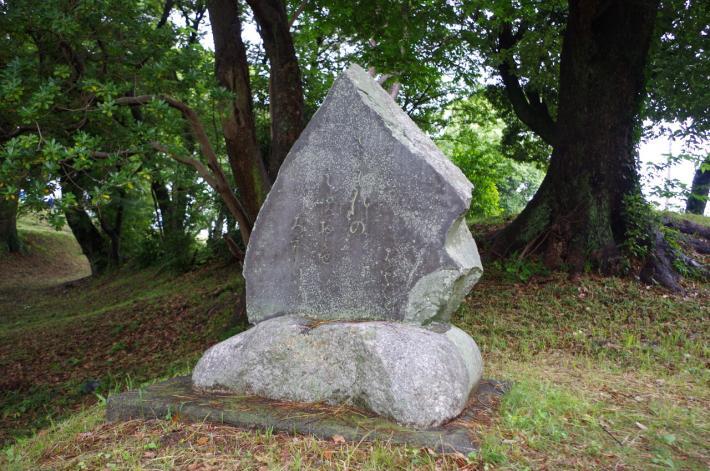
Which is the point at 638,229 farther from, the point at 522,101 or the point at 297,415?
the point at 297,415

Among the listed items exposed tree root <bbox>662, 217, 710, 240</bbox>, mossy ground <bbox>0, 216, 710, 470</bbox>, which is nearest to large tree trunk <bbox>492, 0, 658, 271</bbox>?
mossy ground <bbox>0, 216, 710, 470</bbox>

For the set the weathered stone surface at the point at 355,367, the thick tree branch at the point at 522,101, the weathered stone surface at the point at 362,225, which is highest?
the thick tree branch at the point at 522,101

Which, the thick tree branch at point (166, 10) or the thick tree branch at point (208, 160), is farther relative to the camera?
the thick tree branch at point (166, 10)

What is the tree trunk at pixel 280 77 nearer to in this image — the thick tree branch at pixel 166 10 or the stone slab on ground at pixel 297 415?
the stone slab on ground at pixel 297 415

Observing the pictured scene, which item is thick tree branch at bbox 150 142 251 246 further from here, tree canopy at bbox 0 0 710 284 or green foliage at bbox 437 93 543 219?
green foliage at bbox 437 93 543 219

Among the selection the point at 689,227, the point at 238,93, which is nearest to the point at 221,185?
the point at 238,93

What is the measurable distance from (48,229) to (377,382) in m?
31.7

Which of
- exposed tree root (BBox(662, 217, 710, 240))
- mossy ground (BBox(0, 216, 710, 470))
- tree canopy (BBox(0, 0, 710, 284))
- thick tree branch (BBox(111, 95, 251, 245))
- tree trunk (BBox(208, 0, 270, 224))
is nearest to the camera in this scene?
mossy ground (BBox(0, 216, 710, 470))

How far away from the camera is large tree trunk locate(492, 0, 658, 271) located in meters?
8.98

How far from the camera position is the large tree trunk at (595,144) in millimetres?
8984

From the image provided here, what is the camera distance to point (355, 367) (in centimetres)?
408

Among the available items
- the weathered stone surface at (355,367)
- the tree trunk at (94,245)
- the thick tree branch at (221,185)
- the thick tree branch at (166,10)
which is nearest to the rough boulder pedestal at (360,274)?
the weathered stone surface at (355,367)

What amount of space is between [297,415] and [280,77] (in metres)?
5.83

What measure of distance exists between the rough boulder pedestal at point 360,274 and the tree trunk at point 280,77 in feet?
12.8
